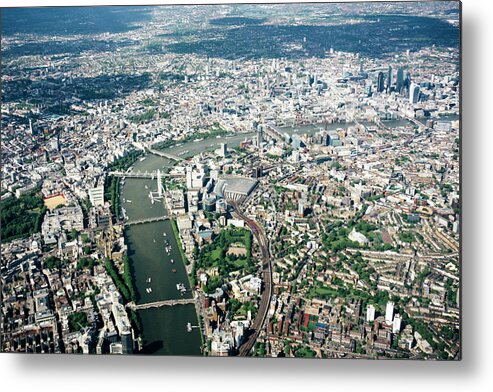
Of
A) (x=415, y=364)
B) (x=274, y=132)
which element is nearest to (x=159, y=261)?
(x=274, y=132)

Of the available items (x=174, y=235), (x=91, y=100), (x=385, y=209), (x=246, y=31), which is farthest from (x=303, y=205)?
(x=91, y=100)

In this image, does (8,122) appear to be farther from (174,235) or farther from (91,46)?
(174,235)

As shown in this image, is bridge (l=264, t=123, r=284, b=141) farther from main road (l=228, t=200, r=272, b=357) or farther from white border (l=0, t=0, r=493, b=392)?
white border (l=0, t=0, r=493, b=392)

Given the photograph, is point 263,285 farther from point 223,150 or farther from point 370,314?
point 223,150

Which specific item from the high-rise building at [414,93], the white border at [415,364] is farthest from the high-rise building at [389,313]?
the high-rise building at [414,93]

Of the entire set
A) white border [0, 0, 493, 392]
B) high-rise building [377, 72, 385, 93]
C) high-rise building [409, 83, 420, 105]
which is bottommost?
white border [0, 0, 493, 392]

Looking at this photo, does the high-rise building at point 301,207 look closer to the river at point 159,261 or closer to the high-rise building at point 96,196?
the river at point 159,261

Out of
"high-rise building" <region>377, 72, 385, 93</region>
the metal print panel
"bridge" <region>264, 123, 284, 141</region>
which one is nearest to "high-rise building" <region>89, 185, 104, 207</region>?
the metal print panel
